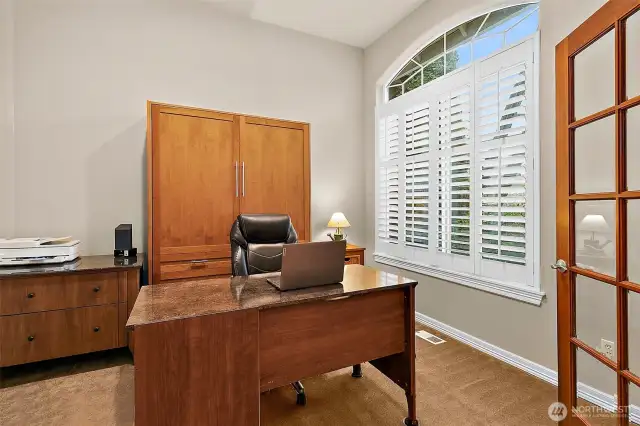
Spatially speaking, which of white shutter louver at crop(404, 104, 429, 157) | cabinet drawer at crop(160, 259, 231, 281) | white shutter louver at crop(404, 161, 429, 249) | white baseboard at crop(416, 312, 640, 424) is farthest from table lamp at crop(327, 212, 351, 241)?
cabinet drawer at crop(160, 259, 231, 281)

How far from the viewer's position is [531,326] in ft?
7.69

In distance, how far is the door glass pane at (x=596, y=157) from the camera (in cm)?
141

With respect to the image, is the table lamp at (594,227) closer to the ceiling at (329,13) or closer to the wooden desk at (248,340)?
the wooden desk at (248,340)

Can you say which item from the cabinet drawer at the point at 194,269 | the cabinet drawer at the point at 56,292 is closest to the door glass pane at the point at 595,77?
the cabinet drawer at the point at 194,269

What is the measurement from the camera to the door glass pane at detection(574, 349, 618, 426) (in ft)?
4.48

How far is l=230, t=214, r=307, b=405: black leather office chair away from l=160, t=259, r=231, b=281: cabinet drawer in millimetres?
705

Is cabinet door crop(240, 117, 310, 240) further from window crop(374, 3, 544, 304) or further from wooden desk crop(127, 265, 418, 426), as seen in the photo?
wooden desk crop(127, 265, 418, 426)

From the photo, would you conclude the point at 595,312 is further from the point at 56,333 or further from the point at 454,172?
the point at 56,333

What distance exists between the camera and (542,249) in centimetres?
227

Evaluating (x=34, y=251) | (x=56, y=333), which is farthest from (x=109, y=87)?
(x=56, y=333)

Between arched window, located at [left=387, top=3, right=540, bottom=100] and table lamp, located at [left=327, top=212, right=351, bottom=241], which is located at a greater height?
arched window, located at [left=387, top=3, right=540, bottom=100]

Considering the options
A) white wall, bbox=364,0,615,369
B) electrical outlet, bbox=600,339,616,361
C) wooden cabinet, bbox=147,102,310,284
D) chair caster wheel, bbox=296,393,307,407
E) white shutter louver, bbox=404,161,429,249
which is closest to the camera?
electrical outlet, bbox=600,339,616,361

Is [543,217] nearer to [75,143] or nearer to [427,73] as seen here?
[427,73]

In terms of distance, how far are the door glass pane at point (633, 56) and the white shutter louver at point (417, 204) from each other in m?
1.92
